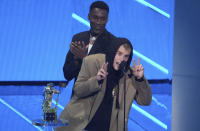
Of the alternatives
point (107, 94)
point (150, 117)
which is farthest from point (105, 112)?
point (150, 117)

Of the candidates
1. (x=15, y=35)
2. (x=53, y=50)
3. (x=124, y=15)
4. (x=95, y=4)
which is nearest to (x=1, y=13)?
(x=15, y=35)

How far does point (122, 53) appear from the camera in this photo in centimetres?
242

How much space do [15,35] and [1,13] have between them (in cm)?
33

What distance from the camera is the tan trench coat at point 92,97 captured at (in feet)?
7.94

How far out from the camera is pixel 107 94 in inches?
97.0

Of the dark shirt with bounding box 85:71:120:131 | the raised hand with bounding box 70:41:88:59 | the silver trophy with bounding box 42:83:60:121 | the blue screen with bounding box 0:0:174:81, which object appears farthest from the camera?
the blue screen with bounding box 0:0:174:81

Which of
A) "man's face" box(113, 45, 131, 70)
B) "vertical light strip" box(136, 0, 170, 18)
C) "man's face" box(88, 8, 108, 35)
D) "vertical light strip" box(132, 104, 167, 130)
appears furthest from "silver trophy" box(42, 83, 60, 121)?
"vertical light strip" box(136, 0, 170, 18)

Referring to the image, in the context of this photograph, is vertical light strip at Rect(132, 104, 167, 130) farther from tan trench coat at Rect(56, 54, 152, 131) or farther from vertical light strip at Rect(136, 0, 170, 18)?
tan trench coat at Rect(56, 54, 152, 131)

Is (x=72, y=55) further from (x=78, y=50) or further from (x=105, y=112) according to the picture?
(x=105, y=112)

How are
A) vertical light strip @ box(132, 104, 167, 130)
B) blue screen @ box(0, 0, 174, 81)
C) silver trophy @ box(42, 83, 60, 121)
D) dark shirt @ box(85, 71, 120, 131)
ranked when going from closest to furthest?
silver trophy @ box(42, 83, 60, 121)
dark shirt @ box(85, 71, 120, 131)
vertical light strip @ box(132, 104, 167, 130)
blue screen @ box(0, 0, 174, 81)

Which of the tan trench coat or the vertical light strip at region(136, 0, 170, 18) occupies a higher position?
the vertical light strip at region(136, 0, 170, 18)

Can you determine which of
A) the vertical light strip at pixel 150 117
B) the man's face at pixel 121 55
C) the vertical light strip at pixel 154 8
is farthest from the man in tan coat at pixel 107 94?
the vertical light strip at pixel 154 8

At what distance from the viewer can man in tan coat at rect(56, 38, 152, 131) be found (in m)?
2.41

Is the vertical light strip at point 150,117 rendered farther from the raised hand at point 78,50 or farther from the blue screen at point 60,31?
the raised hand at point 78,50
